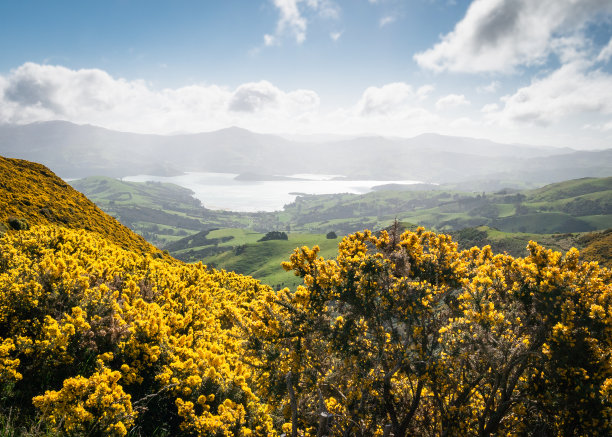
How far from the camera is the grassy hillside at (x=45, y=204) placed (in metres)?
33.2

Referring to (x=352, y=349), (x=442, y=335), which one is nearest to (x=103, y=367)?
(x=352, y=349)

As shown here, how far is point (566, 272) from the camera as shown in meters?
8.45

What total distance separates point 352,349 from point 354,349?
7 cm

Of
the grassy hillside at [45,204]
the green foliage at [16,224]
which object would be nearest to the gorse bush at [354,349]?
the green foliage at [16,224]

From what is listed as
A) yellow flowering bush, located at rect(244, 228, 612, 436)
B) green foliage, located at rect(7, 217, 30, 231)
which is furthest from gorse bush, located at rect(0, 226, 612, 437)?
green foliage, located at rect(7, 217, 30, 231)

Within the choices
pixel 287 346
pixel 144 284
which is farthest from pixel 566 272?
pixel 144 284

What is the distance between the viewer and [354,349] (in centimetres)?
1005

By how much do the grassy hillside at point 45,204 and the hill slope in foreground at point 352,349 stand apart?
2407cm

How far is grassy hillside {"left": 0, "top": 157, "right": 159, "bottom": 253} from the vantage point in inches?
1308

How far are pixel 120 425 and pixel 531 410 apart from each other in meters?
12.0

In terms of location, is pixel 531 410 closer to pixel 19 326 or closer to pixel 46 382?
pixel 46 382

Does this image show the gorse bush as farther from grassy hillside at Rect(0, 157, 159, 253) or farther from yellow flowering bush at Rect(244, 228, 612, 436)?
grassy hillside at Rect(0, 157, 159, 253)

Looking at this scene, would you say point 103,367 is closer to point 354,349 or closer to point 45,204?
point 354,349

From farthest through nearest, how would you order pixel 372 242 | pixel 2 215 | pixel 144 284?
pixel 2 215 < pixel 144 284 < pixel 372 242
